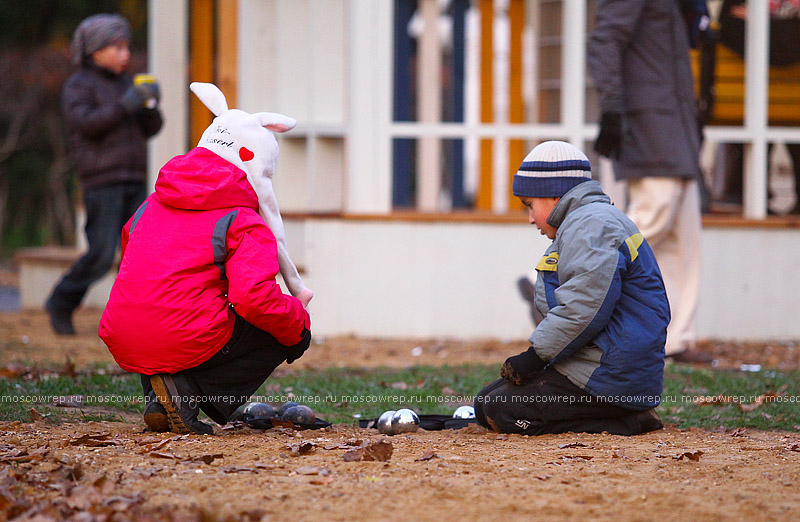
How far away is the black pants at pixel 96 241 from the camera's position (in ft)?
25.1

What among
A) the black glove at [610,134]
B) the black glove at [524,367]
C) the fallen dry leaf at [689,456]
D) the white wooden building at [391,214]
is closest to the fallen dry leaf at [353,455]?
the black glove at [524,367]

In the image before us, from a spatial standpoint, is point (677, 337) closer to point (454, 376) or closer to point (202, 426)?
point (454, 376)

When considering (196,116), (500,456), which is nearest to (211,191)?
(500,456)

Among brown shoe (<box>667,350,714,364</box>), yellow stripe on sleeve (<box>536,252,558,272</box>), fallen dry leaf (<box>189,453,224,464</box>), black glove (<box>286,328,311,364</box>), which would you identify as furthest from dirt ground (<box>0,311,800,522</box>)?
brown shoe (<box>667,350,714,364</box>)

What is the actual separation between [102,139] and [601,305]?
16.0 ft

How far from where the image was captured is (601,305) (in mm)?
4043

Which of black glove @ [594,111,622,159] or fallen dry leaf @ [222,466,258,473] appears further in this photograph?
black glove @ [594,111,622,159]

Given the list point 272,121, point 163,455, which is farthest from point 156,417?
point 272,121

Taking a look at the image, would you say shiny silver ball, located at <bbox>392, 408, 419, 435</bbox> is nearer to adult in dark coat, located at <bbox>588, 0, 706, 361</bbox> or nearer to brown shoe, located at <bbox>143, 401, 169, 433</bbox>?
brown shoe, located at <bbox>143, 401, 169, 433</bbox>

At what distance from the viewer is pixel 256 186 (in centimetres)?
420

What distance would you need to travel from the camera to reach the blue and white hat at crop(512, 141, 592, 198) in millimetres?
4320

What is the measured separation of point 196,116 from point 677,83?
5.61 metres

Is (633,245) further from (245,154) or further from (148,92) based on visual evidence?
(148,92)

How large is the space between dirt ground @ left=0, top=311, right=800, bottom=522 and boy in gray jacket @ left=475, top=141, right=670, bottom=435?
4.7 inches
